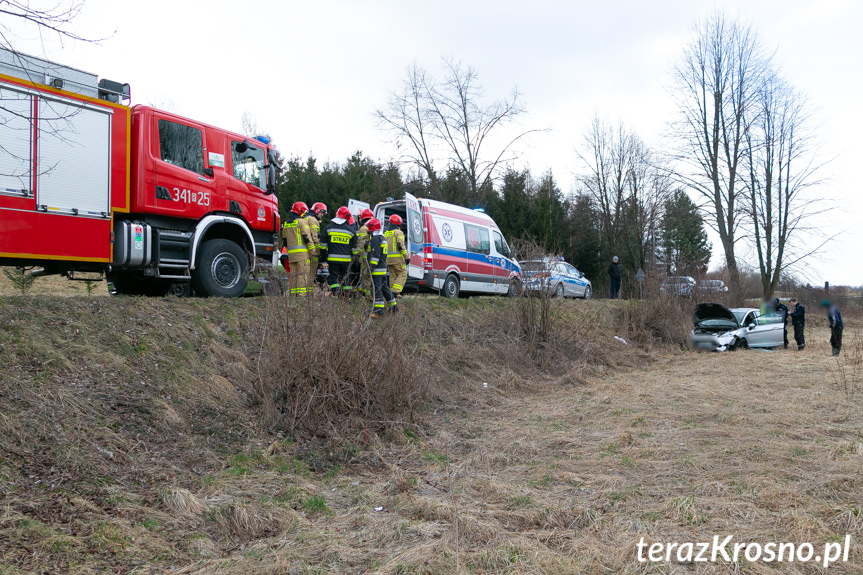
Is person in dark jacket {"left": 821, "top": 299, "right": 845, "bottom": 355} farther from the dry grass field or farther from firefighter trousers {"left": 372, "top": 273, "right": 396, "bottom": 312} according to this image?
firefighter trousers {"left": 372, "top": 273, "right": 396, "bottom": 312}

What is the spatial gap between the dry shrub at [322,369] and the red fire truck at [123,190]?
118 centimetres

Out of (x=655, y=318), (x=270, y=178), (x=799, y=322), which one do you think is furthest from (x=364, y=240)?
(x=799, y=322)

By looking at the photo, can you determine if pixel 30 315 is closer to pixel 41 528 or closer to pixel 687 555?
pixel 41 528

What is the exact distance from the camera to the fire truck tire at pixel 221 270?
9125mm

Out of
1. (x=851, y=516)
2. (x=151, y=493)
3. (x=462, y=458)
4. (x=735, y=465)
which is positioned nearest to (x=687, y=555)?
(x=851, y=516)

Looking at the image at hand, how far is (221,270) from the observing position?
9.46 metres

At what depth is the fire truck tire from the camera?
9.12 meters

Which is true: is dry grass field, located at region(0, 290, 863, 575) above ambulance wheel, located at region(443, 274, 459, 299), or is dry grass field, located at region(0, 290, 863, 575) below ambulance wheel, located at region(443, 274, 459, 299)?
below

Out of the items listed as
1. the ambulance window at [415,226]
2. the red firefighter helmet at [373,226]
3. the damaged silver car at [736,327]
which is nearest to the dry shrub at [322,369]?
the red firefighter helmet at [373,226]

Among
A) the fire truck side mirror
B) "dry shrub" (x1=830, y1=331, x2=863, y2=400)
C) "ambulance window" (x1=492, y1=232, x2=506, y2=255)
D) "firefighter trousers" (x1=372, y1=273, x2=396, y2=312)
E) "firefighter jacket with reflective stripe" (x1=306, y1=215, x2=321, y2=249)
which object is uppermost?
the fire truck side mirror

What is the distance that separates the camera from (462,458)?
6051mm

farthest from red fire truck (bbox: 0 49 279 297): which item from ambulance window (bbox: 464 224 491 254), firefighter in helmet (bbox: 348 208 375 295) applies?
ambulance window (bbox: 464 224 491 254)

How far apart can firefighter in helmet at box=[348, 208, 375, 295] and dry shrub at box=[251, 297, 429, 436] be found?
0.78 m

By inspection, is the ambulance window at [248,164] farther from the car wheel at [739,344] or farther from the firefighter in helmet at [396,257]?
the car wheel at [739,344]
